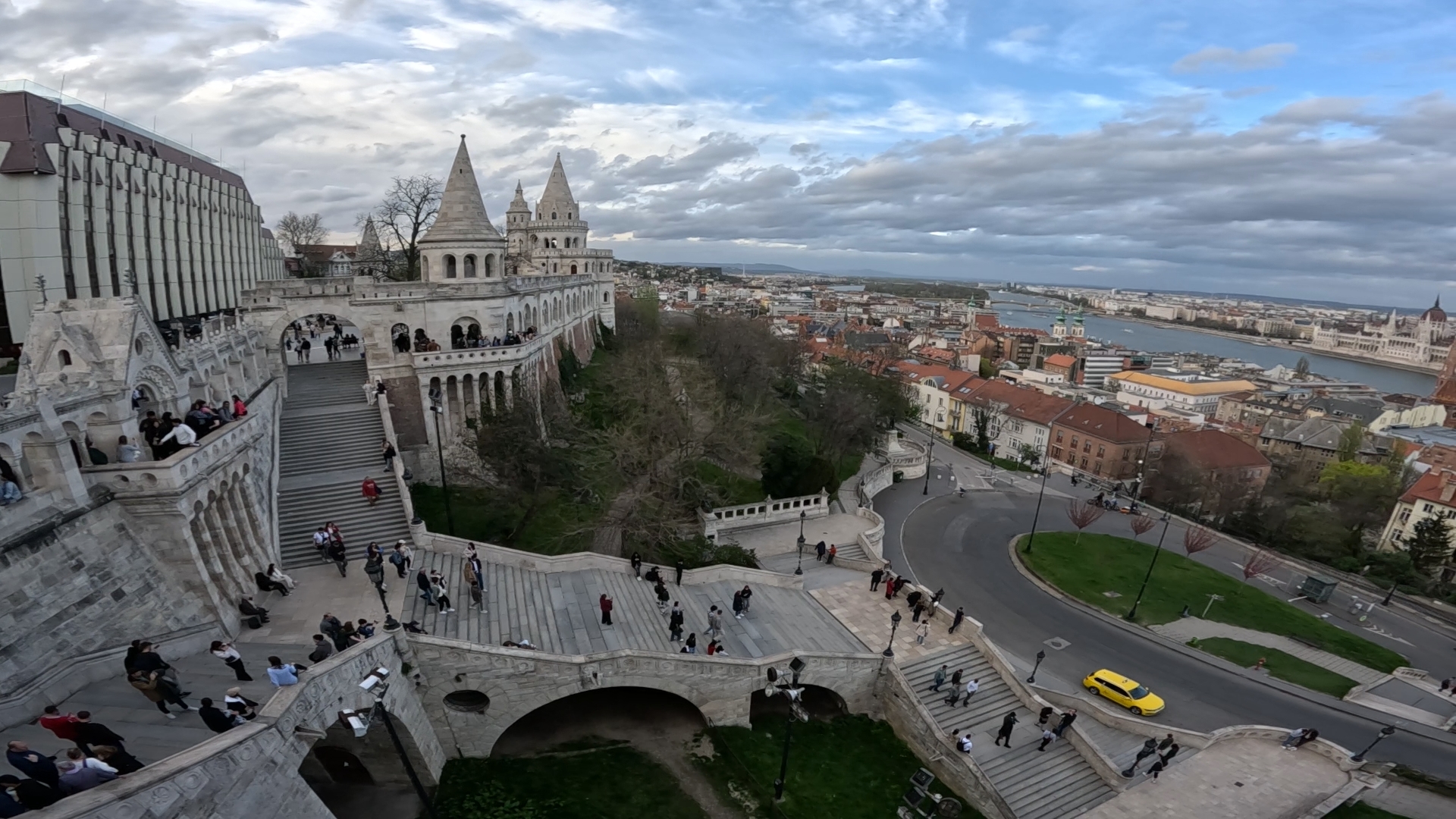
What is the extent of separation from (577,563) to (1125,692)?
56.2 ft

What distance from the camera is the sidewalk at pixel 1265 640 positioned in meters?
23.1

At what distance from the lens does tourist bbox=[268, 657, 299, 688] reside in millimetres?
10414

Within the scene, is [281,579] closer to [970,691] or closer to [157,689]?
[157,689]

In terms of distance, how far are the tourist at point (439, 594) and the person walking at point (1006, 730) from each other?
14.3 meters

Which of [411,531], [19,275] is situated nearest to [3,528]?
[411,531]

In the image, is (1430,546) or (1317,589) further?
(1430,546)

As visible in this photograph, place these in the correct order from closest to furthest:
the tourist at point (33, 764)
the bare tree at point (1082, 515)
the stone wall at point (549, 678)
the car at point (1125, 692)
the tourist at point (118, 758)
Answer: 1. the tourist at point (33, 764)
2. the tourist at point (118, 758)
3. the stone wall at point (549, 678)
4. the car at point (1125, 692)
5. the bare tree at point (1082, 515)

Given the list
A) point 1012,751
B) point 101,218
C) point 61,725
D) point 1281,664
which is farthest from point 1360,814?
point 101,218

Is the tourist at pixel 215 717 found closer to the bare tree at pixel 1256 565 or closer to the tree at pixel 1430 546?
the bare tree at pixel 1256 565

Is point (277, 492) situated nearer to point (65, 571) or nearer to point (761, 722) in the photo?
point (65, 571)

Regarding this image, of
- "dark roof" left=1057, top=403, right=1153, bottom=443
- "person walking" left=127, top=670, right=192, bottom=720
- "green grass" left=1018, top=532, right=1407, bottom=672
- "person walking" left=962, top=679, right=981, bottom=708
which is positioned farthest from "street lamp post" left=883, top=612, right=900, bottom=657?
A: "dark roof" left=1057, top=403, right=1153, bottom=443

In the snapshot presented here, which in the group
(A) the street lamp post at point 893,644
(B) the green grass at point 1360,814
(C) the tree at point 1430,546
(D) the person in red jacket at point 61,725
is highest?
(D) the person in red jacket at point 61,725

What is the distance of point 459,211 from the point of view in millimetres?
27938

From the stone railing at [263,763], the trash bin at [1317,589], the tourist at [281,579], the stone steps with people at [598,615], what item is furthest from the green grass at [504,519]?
the trash bin at [1317,589]
